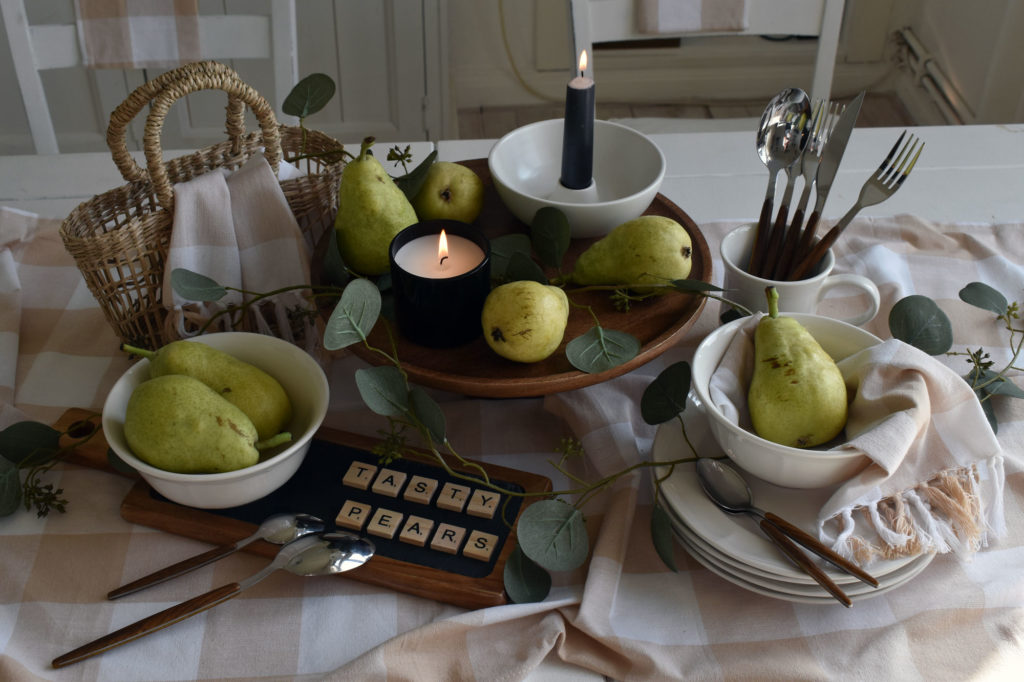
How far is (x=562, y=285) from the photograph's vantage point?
69 centimetres

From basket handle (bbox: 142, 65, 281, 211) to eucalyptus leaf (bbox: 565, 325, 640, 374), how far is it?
0.31m

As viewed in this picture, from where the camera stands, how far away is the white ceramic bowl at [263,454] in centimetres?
54

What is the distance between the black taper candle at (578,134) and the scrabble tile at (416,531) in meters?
0.33

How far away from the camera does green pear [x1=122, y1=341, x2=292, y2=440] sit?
1.90ft

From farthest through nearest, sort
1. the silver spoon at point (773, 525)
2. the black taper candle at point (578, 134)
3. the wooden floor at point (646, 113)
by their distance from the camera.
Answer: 1. the wooden floor at point (646, 113)
2. the black taper candle at point (578, 134)
3. the silver spoon at point (773, 525)

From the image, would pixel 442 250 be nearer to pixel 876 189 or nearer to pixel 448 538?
pixel 448 538

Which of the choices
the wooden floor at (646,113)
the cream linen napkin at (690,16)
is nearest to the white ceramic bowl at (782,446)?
the cream linen napkin at (690,16)

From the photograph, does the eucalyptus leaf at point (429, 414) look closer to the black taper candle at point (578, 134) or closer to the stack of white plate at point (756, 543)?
the stack of white plate at point (756, 543)

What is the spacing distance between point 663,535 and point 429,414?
0.17m

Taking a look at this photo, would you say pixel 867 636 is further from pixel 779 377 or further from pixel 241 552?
pixel 241 552

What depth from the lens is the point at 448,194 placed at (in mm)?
733

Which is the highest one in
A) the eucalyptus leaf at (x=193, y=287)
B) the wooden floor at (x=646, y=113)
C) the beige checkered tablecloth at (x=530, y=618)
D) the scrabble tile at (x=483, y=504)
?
the eucalyptus leaf at (x=193, y=287)

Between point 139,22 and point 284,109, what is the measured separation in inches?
24.5

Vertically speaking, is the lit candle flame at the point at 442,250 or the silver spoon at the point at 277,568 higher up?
the lit candle flame at the point at 442,250
